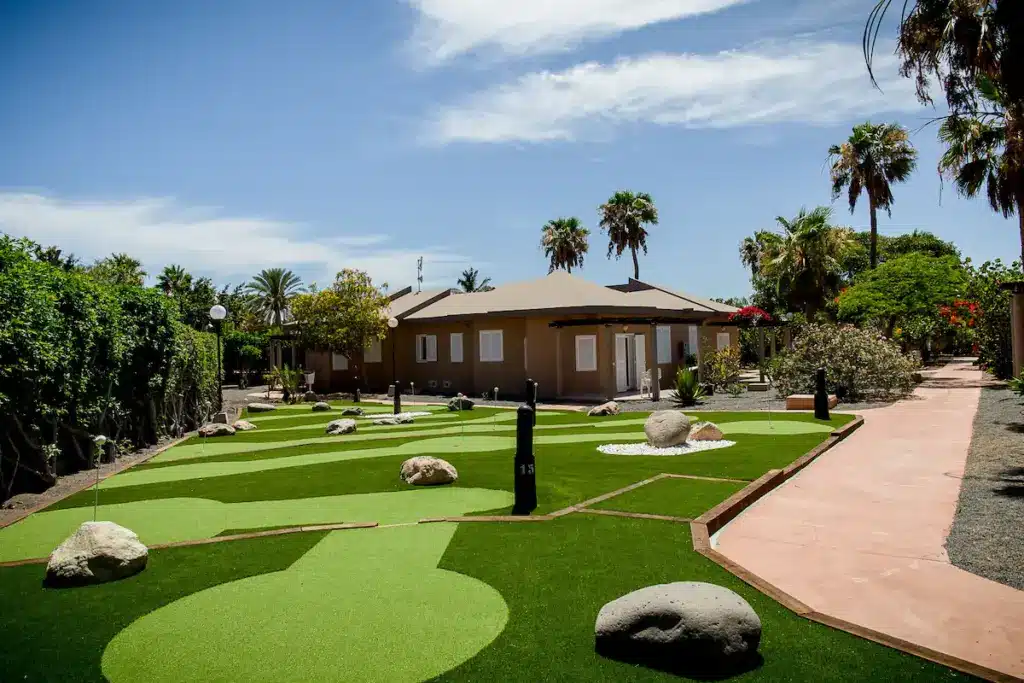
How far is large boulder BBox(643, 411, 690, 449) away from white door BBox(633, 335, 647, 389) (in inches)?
613

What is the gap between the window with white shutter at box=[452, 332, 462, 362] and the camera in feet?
102

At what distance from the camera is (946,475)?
992 centimetres

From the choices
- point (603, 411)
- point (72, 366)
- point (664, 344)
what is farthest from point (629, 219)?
point (72, 366)

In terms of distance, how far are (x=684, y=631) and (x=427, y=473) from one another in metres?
6.00

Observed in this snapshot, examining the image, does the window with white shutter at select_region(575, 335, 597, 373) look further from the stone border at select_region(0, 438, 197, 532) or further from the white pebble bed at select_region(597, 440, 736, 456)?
the stone border at select_region(0, 438, 197, 532)

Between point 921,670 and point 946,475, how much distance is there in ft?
22.7

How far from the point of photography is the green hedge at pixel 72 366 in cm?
952

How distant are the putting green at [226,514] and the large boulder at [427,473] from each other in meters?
0.20

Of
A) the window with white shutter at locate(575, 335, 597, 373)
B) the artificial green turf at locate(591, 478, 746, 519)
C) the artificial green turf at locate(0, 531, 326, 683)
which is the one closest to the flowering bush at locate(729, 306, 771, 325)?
the window with white shutter at locate(575, 335, 597, 373)

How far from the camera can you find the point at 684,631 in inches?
160

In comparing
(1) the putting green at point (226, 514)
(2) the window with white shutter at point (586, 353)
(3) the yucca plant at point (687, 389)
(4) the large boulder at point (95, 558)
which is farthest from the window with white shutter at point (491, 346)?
(4) the large boulder at point (95, 558)

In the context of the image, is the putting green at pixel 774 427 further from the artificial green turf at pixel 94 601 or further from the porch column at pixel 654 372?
the artificial green turf at pixel 94 601

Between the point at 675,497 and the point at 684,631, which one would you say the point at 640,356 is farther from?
the point at 684,631

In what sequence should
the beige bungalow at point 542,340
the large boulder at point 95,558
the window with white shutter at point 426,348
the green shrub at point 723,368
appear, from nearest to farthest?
the large boulder at point 95,558 < the beige bungalow at point 542,340 < the green shrub at point 723,368 < the window with white shutter at point 426,348
